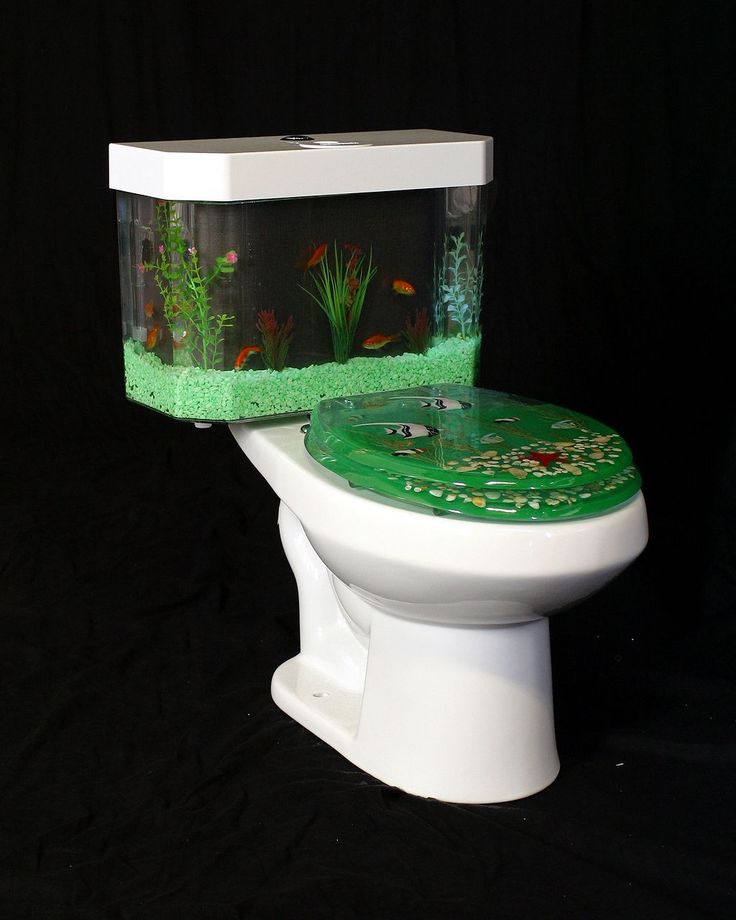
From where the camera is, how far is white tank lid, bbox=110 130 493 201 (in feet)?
5.40

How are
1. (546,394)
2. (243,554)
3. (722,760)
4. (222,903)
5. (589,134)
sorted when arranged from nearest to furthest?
1. (222,903)
2. (722,760)
3. (243,554)
4. (589,134)
5. (546,394)

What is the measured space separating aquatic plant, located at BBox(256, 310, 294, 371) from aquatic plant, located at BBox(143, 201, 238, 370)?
5 cm

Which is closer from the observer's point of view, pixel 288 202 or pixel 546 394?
pixel 288 202

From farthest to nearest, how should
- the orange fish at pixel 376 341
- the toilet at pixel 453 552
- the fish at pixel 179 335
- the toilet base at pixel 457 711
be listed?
the orange fish at pixel 376 341 → the fish at pixel 179 335 → the toilet base at pixel 457 711 → the toilet at pixel 453 552

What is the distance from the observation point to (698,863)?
1.53m

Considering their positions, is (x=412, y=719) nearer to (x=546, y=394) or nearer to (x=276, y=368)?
(x=276, y=368)

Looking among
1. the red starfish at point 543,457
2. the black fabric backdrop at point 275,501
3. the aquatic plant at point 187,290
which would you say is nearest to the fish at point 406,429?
the red starfish at point 543,457

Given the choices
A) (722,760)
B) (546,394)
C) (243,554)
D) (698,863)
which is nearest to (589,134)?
(546,394)

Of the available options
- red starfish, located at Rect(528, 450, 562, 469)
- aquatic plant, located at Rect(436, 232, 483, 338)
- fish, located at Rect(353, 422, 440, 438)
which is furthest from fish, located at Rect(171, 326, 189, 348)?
red starfish, located at Rect(528, 450, 562, 469)

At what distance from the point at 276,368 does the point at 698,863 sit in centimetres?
83

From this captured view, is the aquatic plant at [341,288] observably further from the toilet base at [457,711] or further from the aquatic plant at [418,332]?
the toilet base at [457,711]

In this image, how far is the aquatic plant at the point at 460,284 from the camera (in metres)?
1.90

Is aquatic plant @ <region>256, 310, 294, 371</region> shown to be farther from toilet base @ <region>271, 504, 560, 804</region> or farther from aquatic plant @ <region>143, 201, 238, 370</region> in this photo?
toilet base @ <region>271, 504, 560, 804</region>

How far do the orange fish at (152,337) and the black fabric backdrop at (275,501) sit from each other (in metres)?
0.52
